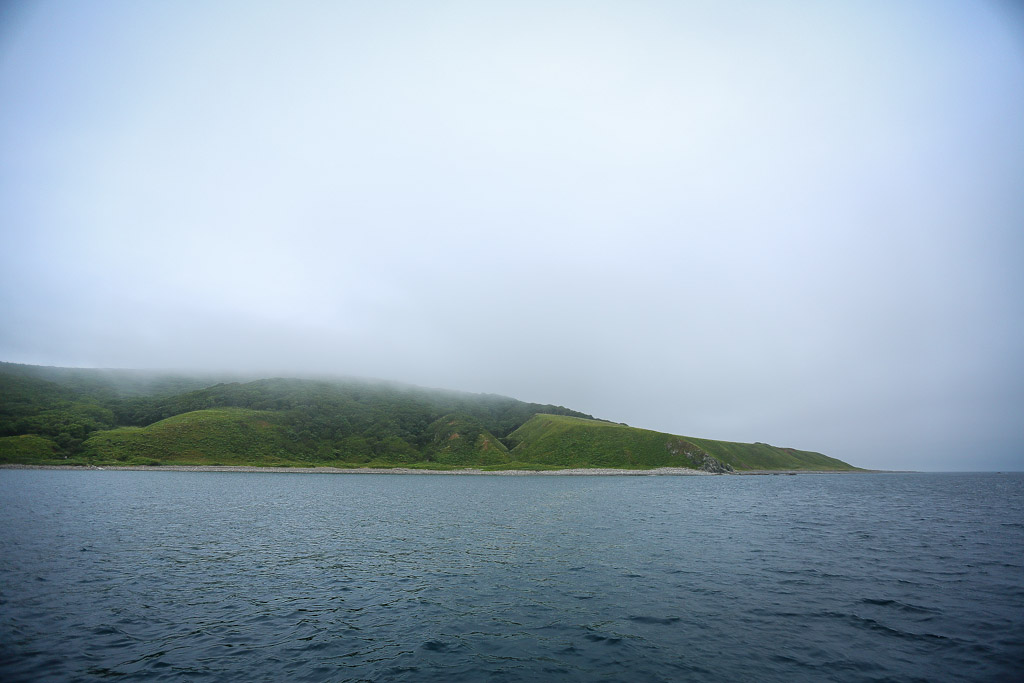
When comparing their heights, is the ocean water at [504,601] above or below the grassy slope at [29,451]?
above

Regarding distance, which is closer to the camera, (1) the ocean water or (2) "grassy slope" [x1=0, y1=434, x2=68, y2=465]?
(1) the ocean water

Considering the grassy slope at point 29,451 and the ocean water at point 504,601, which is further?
the grassy slope at point 29,451

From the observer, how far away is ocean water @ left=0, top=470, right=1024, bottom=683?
17.5 m

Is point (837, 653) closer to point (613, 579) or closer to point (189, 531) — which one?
point (613, 579)

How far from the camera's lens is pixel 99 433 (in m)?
197

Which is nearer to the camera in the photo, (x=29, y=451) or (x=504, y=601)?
(x=504, y=601)

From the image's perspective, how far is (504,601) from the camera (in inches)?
1032

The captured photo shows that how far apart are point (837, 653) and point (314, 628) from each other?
24955 mm

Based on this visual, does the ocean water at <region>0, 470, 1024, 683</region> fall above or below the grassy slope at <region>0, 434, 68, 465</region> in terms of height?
above

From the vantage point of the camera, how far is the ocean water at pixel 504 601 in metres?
17.5

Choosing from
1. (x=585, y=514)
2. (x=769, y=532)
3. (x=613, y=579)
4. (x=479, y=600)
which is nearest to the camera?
(x=479, y=600)

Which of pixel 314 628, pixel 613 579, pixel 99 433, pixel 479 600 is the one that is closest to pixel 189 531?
pixel 314 628

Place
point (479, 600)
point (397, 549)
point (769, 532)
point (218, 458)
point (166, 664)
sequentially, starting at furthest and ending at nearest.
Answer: point (218, 458)
point (769, 532)
point (397, 549)
point (479, 600)
point (166, 664)

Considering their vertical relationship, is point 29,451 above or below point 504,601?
below
